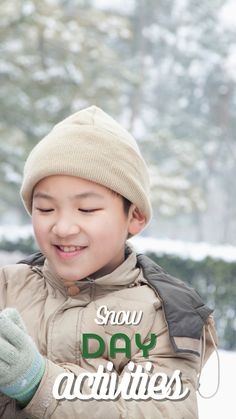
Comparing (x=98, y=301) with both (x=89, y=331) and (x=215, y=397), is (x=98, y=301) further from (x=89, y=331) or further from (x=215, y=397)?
(x=215, y=397)

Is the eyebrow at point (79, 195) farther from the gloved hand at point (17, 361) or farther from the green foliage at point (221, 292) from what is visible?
the green foliage at point (221, 292)

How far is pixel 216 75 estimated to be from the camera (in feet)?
54.4

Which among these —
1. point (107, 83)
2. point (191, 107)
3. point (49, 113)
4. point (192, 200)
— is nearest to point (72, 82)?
point (49, 113)

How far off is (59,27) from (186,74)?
7349mm

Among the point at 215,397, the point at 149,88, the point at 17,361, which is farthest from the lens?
the point at 149,88

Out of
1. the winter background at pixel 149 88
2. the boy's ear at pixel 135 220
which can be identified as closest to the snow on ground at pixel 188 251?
the winter background at pixel 149 88

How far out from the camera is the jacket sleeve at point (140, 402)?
1051 mm

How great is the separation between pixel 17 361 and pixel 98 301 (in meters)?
Result: 0.25

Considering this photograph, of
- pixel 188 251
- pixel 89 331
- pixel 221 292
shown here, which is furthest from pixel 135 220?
pixel 188 251

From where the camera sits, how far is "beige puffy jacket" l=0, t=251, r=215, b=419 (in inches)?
42.1

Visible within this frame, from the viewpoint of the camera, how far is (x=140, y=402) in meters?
1.10

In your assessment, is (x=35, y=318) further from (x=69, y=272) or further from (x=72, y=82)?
(x=72, y=82)

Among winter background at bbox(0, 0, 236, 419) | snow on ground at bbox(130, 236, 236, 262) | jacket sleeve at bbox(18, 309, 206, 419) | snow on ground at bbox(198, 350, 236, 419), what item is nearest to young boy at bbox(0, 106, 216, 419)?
jacket sleeve at bbox(18, 309, 206, 419)

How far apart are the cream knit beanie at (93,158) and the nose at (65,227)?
3.1 inches
